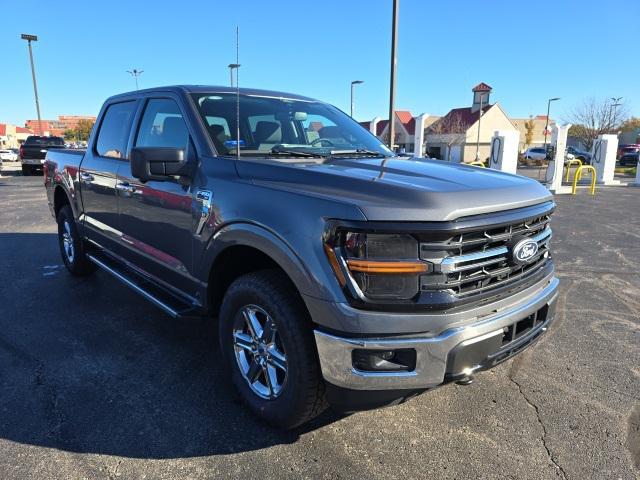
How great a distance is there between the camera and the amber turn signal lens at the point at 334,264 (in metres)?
2.13

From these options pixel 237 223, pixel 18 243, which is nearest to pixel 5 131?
pixel 18 243

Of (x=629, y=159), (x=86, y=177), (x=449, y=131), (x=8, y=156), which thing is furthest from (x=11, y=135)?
(x=86, y=177)

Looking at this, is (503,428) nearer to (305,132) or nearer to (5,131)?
(305,132)

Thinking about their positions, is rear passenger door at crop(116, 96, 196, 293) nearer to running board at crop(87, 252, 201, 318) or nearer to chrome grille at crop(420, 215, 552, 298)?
running board at crop(87, 252, 201, 318)

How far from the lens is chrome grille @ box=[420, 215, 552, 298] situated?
6.97 feet

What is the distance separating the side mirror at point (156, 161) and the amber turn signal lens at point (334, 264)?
1269 millimetres

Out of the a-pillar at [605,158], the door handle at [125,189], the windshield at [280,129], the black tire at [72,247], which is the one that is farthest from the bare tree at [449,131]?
the door handle at [125,189]

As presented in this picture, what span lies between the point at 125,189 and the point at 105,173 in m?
0.55

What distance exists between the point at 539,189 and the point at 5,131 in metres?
116

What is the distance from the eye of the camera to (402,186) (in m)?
2.22

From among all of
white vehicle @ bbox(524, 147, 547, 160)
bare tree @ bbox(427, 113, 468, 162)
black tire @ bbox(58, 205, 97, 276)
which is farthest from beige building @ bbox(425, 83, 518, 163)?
black tire @ bbox(58, 205, 97, 276)

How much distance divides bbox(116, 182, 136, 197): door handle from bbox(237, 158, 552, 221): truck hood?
4.48 feet

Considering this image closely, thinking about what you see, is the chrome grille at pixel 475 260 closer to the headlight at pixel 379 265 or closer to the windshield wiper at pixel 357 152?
the headlight at pixel 379 265

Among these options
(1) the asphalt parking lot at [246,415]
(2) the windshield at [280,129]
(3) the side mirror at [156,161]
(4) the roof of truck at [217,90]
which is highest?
(4) the roof of truck at [217,90]
